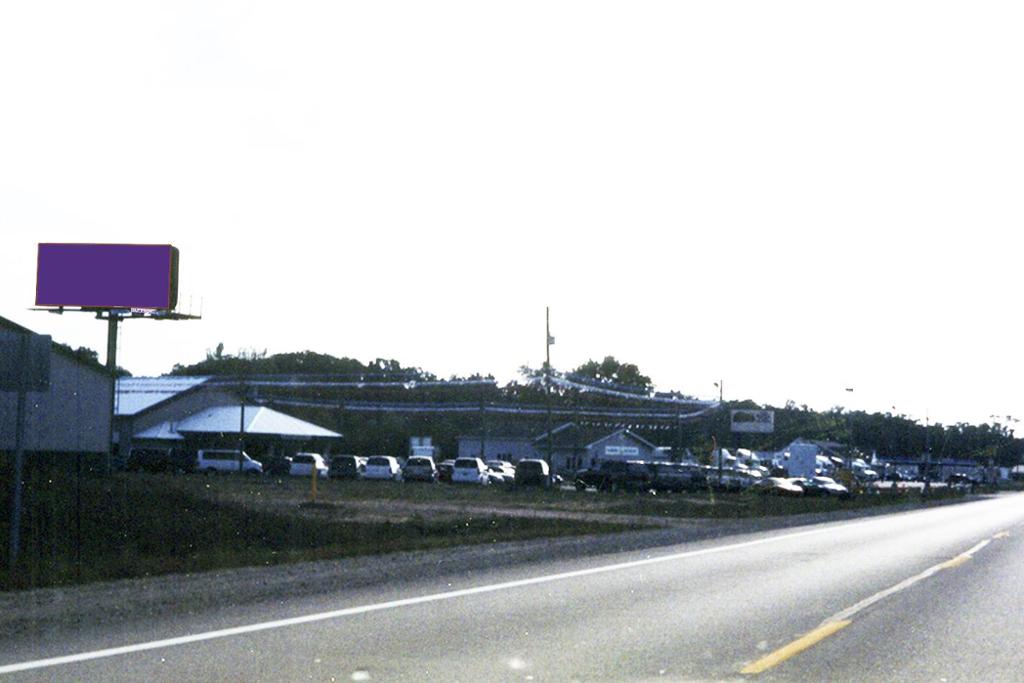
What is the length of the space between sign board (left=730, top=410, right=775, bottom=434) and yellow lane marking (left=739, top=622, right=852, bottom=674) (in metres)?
78.0

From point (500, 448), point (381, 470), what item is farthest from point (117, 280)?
point (500, 448)

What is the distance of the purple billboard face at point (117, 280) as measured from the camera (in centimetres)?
5631

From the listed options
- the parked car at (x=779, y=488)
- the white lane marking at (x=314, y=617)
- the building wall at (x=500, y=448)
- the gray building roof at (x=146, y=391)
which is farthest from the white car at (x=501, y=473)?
the white lane marking at (x=314, y=617)

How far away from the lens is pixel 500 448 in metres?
120

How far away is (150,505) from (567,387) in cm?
11617

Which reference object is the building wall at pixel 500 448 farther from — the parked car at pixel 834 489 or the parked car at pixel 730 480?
the parked car at pixel 834 489

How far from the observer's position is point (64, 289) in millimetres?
56812

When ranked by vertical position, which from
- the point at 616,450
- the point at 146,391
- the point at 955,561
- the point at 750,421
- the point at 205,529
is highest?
the point at 146,391

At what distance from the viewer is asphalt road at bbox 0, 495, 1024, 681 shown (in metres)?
9.60

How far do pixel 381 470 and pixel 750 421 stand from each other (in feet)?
99.5

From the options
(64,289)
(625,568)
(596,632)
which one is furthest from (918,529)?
(64,289)

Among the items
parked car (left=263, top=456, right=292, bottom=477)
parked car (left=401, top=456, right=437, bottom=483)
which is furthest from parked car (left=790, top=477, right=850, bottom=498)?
parked car (left=263, top=456, right=292, bottom=477)

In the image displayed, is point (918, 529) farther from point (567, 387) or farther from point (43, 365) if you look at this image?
point (567, 387)

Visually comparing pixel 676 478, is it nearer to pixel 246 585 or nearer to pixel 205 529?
pixel 205 529
